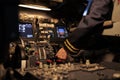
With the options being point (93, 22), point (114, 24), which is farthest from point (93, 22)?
point (114, 24)

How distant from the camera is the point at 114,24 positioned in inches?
57.1

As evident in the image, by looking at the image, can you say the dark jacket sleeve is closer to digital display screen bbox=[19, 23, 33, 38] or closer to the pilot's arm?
the pilot's arm

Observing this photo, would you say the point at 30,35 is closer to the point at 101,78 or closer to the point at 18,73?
the point at 18,73

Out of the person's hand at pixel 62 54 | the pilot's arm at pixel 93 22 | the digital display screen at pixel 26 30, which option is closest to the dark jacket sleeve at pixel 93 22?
the pilot's arm at pixel 93 22

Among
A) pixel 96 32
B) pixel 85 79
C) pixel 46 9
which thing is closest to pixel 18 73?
pixel 85 79

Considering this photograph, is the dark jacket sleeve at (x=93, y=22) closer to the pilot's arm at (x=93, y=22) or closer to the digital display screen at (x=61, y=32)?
the pilot's arm at (x=93, y=22)

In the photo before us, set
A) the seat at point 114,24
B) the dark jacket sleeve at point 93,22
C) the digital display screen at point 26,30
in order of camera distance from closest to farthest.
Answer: the seat at point 114,24 → the dark jacket sleeve at point 93,22 → the digital display screen at point 26,30

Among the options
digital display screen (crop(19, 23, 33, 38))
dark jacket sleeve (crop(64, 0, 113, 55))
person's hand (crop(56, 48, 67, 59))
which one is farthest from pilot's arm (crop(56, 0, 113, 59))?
digital display screen (crop(19, 23, 33, 38))

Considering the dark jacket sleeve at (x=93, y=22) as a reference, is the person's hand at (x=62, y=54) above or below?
below

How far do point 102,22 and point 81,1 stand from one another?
106 centimetres

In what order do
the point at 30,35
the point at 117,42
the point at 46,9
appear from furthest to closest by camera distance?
1. the point at 46,9
2. the point at 30,35
3. the point at 117,42

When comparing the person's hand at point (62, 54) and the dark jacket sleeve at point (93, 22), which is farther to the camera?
the person's hand at point (62, 54)

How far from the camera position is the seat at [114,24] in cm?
141

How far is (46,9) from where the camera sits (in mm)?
2486
